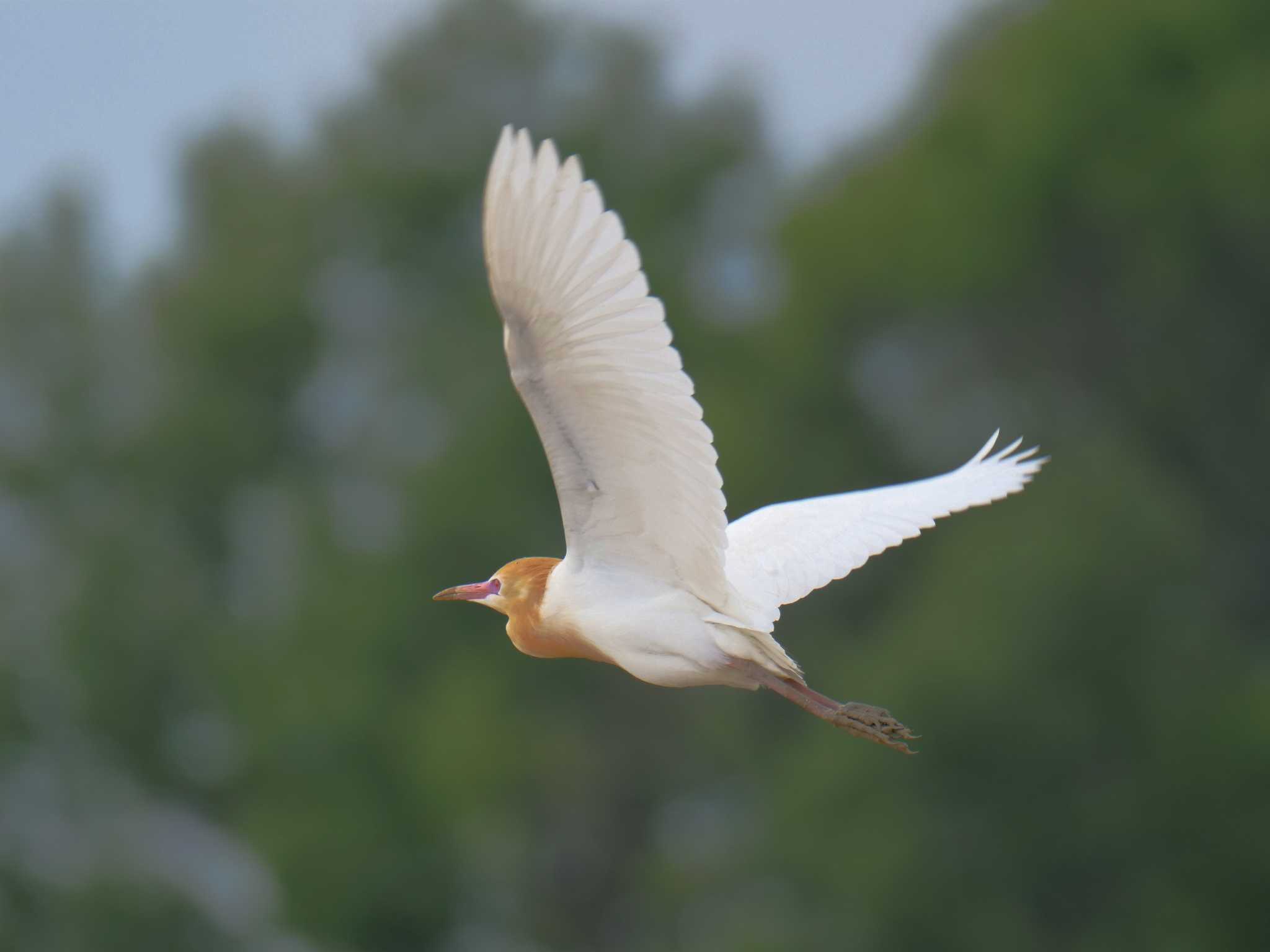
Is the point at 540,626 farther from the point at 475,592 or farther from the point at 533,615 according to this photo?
the point at 475,592

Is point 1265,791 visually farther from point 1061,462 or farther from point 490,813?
point 490,813

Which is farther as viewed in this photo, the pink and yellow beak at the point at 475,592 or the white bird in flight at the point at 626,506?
the pink and yellow beak at the point at 475,592

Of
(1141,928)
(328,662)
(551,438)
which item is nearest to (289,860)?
(328,662)

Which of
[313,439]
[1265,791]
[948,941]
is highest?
[313,439]

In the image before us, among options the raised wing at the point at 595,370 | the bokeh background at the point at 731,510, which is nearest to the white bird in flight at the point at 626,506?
the raised wing at the point at 595,370

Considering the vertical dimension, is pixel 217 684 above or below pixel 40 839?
above

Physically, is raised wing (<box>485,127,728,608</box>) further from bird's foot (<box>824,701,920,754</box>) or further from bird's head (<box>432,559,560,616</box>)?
bird's foot (<box>824,701,920,754</box>)

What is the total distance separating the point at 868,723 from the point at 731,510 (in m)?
11.5

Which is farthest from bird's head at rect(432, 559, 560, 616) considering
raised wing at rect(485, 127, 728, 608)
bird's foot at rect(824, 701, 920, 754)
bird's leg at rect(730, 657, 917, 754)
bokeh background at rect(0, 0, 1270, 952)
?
bokeh background at rect(0, 0, 1270, 952)

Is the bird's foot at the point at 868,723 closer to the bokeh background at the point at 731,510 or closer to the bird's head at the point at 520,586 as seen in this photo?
the bird's head at the point at 520,586

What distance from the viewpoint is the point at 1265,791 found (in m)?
16.3

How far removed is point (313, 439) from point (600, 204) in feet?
69.8

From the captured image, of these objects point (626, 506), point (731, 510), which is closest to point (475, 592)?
point (626, 506)

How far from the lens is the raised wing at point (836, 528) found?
6.62 meters
